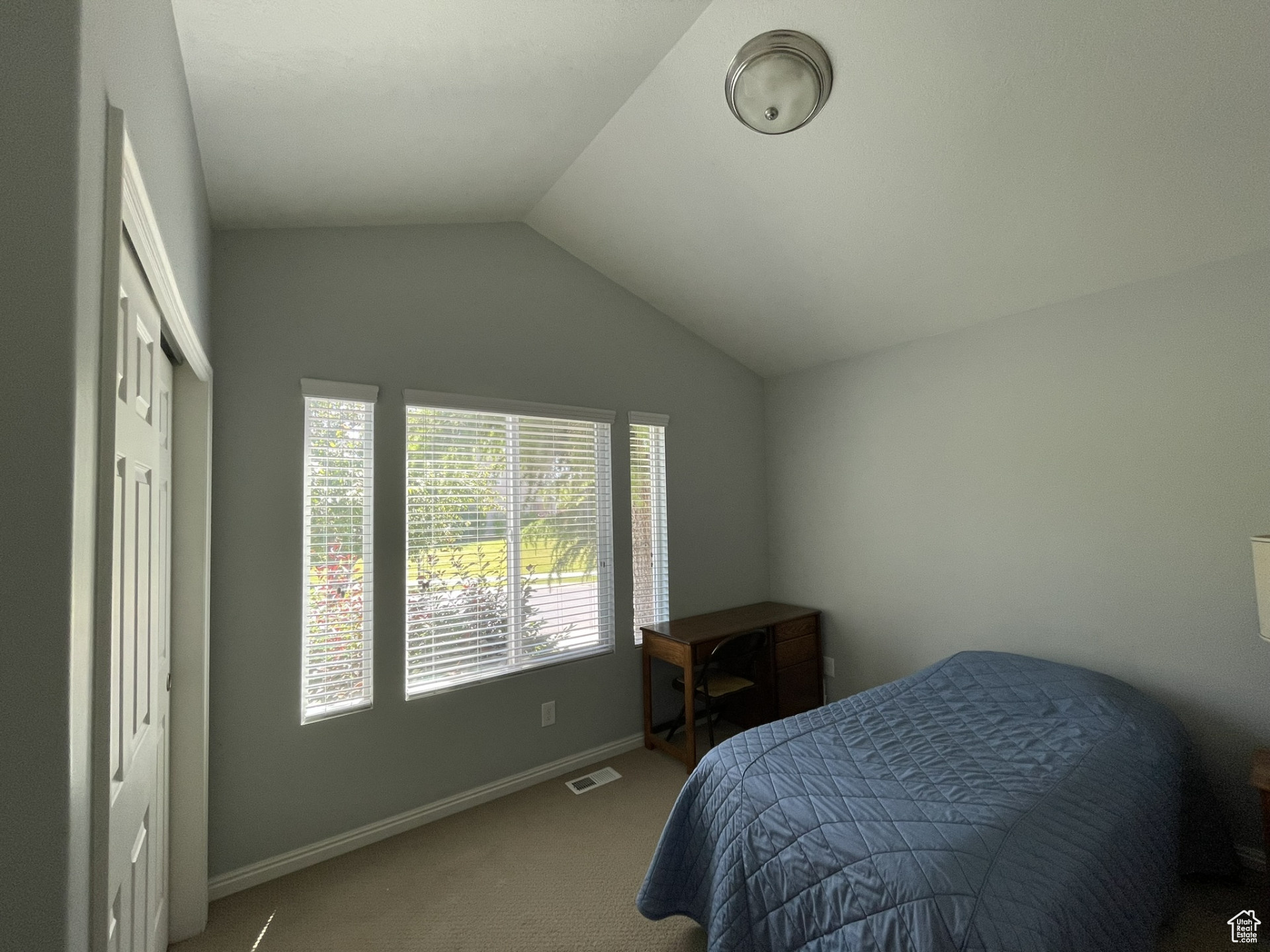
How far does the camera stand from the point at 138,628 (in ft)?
4.25

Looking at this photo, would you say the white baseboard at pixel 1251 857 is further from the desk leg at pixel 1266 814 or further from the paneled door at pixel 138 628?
the paneled door at pixel 138 628

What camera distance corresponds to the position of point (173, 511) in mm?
1937

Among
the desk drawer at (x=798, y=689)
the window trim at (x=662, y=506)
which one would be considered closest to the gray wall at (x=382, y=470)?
the window trim at (x=662, y=506)

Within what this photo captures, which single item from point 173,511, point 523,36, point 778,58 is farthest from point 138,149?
point 778,58

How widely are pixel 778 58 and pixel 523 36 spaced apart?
81 centimetres

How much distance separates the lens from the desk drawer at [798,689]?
3.41 m

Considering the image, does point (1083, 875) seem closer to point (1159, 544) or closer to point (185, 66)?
point (1159, 544)

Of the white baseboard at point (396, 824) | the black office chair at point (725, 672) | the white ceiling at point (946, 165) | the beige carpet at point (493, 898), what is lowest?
the beige carpet at point (493, 898)

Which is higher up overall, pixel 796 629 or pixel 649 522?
pixel 649 522

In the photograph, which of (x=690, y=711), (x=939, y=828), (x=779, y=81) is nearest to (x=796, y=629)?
(x=690, y=711)

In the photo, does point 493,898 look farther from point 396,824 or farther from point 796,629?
point 796,629

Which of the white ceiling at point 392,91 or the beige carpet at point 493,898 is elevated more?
the white ceiling at point 392,91

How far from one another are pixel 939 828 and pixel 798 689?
2.08m

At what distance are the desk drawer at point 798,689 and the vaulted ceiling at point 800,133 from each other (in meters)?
2.23
